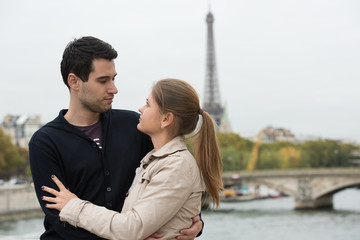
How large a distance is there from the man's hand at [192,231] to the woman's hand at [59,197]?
0.26 m

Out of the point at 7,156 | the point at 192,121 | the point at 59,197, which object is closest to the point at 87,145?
the point at 59,197

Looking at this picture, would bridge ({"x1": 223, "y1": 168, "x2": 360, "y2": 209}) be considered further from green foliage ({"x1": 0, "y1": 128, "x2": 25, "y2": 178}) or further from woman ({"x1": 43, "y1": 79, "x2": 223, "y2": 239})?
woman ({"x1": 43, "y1": 79, "x2": 223, "y2": 239})

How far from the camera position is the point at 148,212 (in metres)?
1.17

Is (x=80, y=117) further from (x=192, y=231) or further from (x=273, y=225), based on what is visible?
(x=273, y=225)

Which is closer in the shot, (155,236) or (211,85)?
(155,236)

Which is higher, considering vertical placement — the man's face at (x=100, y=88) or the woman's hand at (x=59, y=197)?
the man's face at (x=100, y=88)

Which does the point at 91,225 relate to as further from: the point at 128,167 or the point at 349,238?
the point at 349,238

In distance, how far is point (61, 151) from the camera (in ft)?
4.42

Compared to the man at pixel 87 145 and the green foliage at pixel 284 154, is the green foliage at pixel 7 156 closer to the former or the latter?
the green foliage at pixel 284 154

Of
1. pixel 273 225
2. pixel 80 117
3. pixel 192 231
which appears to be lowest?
pixel 273 225

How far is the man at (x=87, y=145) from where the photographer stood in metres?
1.33

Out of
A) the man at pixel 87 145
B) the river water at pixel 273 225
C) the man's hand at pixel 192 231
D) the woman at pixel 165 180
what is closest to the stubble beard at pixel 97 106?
the man at pixel 87 145

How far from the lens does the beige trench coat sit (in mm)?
1168

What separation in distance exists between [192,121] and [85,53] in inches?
12.5
